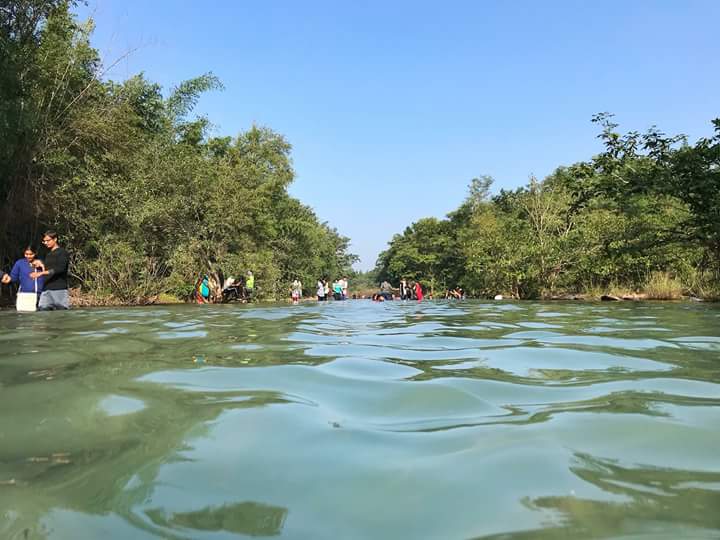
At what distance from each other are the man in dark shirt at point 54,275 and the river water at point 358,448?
5.58 meters

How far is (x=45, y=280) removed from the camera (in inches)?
337

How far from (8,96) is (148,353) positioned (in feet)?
37.5

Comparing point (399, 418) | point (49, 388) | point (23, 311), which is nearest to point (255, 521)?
point (399, 418)

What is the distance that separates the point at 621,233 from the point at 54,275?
1686 cm

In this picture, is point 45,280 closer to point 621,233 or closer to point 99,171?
point 99,171

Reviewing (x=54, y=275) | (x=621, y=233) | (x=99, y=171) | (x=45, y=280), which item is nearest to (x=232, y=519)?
(x=54, y=275)

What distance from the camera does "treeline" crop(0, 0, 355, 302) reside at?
Result: 13.1 meters

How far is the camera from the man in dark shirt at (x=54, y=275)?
27.7ft

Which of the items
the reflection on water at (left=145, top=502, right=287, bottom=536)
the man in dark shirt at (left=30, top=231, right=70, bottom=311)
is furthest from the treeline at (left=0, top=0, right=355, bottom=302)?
the reflection on water at (left=145, top=502, right=287, bottom=536)

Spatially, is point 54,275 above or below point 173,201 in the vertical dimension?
below

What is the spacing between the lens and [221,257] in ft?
78.7

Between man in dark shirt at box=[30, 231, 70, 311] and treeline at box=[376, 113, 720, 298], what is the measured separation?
13.1 metres

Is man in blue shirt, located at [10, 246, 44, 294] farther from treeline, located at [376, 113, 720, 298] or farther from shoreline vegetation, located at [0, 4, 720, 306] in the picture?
treeline, located at [376, 113, 720, 298]

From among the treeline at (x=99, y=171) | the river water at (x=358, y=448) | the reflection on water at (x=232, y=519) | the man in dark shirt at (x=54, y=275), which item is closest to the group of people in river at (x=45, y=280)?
the man in dark shirt at (x=54, y=275)
